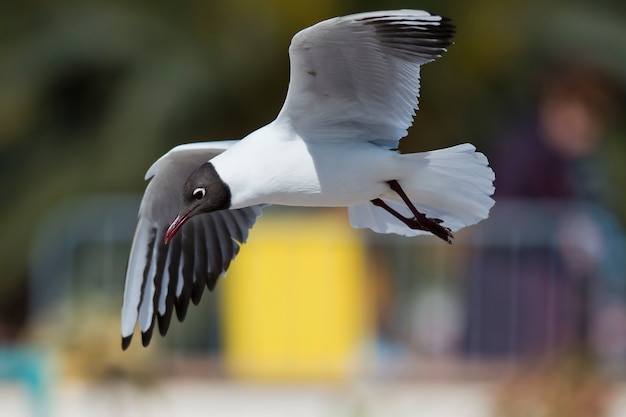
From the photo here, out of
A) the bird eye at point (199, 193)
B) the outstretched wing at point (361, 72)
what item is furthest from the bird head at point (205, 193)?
the outstretched wing at point (361, 72)

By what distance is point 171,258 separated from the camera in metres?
6.14

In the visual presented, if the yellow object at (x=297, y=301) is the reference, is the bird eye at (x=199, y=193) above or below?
above

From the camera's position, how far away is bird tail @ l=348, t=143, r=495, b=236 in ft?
16.9

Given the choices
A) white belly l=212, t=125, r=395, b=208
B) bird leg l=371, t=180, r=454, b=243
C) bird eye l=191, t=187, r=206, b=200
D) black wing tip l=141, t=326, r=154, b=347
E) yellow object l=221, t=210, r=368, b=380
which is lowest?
yellow object l=221, t=210, r=368, b=380

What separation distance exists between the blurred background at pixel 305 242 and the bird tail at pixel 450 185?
1.48 meters

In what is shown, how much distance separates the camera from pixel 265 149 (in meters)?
4.99

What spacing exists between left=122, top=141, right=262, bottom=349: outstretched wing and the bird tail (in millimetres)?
892

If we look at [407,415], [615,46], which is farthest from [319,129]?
[615,46]

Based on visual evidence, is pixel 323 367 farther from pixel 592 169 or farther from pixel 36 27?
pixel 36 27

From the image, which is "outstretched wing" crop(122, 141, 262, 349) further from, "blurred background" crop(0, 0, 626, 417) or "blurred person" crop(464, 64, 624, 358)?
"blurred person" crop(464, 64, 624, 358)

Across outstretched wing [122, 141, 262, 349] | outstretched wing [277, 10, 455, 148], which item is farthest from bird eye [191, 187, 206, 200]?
outstretched wing [122, 141, 262, 349]

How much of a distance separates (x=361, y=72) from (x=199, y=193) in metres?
0.68

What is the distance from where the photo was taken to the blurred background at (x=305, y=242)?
7918 mm

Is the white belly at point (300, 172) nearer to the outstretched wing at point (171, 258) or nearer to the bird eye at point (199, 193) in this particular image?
the bird eye at point (199, 193)
